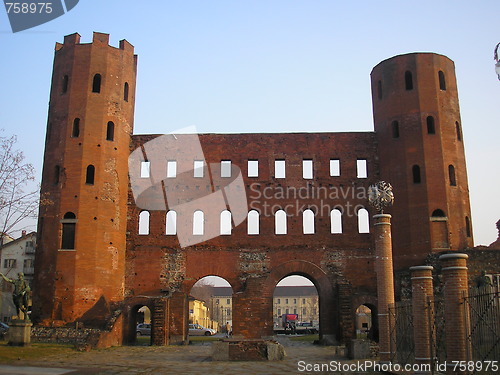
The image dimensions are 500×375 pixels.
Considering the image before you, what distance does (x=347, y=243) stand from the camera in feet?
88.8

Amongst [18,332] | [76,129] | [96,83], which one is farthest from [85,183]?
[18,332]

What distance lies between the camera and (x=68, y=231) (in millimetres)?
25094

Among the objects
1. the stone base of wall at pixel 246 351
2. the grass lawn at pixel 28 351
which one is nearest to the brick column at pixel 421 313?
the stone base of wall at pixel 246 351

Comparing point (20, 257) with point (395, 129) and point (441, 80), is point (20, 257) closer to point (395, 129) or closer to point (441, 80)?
point (395, 129)

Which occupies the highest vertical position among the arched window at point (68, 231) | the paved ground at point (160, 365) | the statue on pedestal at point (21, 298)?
the arched window at point (68, 231)

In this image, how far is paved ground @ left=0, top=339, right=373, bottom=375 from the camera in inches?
523

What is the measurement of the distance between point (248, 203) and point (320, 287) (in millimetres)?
5556

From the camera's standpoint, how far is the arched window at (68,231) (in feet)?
81.7

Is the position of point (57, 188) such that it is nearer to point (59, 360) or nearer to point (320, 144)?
point (59, 360)

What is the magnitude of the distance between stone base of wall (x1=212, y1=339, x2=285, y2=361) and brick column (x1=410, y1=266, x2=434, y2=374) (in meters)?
6.00

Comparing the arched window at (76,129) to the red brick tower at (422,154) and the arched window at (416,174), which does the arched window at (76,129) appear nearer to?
the red brick tower at (422,154)

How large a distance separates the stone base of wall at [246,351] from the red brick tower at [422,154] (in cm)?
1035

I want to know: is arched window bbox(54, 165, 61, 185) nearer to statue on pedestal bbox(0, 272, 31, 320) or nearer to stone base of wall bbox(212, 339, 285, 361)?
statue on pedestal bbox(0, 272, 31, 320)

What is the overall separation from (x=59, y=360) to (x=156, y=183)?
13116mm
